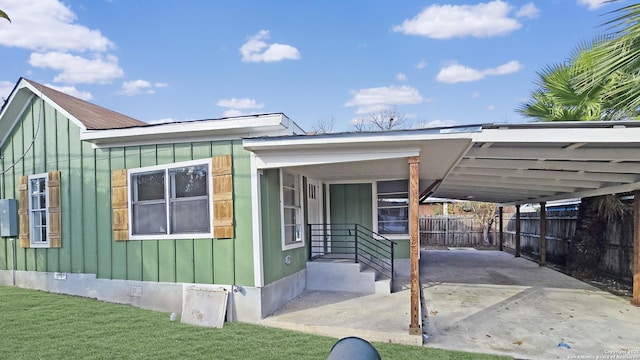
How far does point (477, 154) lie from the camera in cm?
576

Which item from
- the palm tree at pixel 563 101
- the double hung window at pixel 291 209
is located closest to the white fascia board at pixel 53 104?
the double hung window at pixel 291 209

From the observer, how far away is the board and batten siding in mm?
5812

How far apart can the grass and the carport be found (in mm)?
1347

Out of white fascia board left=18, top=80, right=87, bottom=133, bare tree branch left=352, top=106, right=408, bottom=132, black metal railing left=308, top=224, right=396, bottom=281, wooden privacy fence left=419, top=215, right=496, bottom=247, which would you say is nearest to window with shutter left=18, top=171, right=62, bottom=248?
white fascia board left=18, top=80, right=87, bottom=133

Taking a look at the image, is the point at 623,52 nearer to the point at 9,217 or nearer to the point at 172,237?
the point at 172,237

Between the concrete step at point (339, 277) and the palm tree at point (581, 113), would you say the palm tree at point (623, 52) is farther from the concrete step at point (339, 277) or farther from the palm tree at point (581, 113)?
the concrete step at point (339, 277)

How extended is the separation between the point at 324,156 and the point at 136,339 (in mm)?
3323

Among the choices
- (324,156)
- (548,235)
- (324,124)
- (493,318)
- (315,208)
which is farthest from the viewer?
(324,124)

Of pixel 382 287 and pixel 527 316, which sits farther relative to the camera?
pixel 382 287

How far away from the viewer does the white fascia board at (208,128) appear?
5.55 metres

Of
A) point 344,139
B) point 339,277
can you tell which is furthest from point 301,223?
point 344,139

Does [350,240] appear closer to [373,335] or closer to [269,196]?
[269,196]

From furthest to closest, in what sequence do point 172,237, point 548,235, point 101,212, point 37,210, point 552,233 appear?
point 548,235 → point 552,233 → point 37,210 → point 101,212 → point 172,237

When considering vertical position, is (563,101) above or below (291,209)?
above
